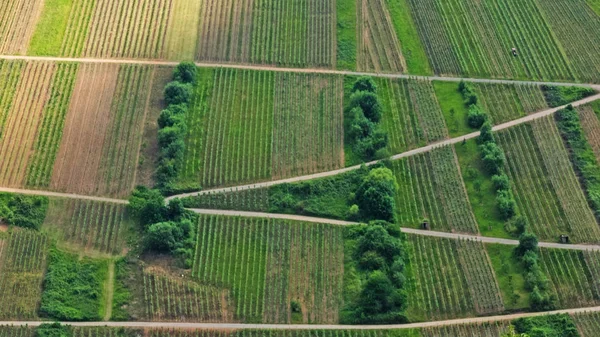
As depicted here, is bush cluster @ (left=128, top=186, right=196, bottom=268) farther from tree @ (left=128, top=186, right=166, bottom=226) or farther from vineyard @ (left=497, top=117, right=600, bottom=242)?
vineyard @ (left=497, top=117, right=600, bottom=242)

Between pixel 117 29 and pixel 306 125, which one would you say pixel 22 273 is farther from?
pixel 117 29

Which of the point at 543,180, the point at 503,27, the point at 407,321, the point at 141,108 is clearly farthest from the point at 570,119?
the point at 141,108

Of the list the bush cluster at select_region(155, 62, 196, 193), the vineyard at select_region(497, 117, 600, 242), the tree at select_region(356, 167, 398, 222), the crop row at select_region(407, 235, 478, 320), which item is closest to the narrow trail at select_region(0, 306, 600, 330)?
the crop row at select_region(407, 235, 478, 320)

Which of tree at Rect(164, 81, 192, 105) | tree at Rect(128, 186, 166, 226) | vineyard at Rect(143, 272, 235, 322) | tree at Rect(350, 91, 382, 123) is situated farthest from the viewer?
tree at Rect(350, 91, 382, 123)

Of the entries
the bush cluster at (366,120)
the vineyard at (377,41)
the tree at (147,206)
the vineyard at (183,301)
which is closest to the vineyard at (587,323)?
the bush cluster at (366,120)

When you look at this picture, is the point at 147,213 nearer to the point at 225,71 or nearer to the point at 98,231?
the point at 98,231

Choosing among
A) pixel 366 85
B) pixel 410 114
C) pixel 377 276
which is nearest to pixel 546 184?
pixel 410 114
